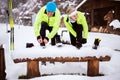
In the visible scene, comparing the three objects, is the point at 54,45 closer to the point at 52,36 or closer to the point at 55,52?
the point at 52,36

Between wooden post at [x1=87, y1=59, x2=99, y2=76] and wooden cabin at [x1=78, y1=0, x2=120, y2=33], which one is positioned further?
wooden cabin at [x1=78, y1=0, x2=120, y2=33]

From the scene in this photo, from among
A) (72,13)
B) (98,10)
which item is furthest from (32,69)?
(98,10)

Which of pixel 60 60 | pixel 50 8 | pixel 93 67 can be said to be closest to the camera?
pixel 60 60

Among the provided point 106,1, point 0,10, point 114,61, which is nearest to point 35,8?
point 0,10

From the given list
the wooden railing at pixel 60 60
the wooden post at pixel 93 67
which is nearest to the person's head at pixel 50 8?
the wooden railing at pixel 60 60

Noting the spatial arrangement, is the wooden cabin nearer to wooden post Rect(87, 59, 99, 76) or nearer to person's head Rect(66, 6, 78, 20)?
person's head Rect(66, 6, 78, 20)

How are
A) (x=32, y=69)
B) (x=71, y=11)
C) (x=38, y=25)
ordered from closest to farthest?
(x=32, y=69) → (x=71, y=11) → (x=38, y=25)

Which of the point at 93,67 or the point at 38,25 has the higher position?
the point at 38,25

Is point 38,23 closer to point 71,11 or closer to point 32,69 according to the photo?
point 71,11

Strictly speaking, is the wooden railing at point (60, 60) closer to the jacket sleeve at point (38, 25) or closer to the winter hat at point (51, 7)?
the jacket sleeve at point (38, 25)

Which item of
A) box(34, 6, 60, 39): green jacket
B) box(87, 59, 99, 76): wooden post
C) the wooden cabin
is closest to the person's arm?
box(34, 6, 60, 39): green jacket

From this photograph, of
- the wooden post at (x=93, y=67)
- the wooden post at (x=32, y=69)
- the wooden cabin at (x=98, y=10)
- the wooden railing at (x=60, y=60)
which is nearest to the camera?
the wooden railing at (x=60, y=60)

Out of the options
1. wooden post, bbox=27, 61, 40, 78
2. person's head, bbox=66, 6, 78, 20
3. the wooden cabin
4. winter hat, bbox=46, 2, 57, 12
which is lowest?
wooden post, bbox=27, 61, 40, 78

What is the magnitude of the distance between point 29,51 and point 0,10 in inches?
1856
